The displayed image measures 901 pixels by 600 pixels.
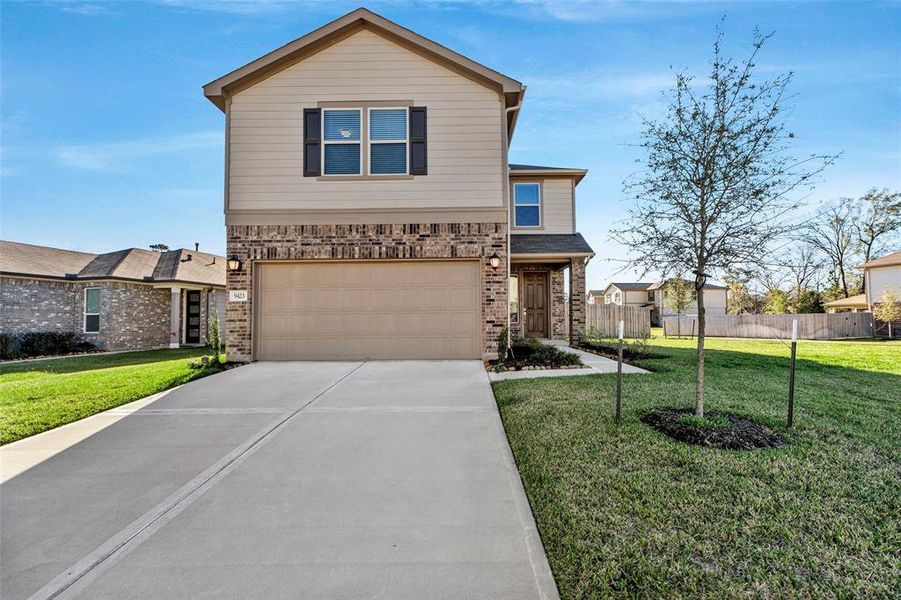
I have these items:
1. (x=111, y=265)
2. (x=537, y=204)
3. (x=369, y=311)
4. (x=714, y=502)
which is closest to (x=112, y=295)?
(x=111, y=265)

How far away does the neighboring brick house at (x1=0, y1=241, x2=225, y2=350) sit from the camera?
1310 centimetres

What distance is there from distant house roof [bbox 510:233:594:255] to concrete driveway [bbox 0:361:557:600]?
755 centimetres

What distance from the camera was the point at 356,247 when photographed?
9055 mm

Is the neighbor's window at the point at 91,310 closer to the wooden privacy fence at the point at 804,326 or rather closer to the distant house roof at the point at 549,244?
the distant house roof at the point at 549,244

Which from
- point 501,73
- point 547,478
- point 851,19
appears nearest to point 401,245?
point 501,73

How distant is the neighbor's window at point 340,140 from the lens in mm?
9211

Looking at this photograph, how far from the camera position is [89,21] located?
814cm

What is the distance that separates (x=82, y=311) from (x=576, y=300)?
16504 mm

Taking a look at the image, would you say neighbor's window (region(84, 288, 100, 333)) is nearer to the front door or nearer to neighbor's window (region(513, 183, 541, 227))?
the front door

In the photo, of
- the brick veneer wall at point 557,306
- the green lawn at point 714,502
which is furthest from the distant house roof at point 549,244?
the green lawn at point 714,502

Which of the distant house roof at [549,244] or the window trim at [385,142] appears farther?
the distant house roof at [549,244]

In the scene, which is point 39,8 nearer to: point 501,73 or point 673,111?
point 501,73

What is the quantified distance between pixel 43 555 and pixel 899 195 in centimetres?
4319

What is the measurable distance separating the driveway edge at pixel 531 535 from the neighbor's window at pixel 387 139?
280 inches
